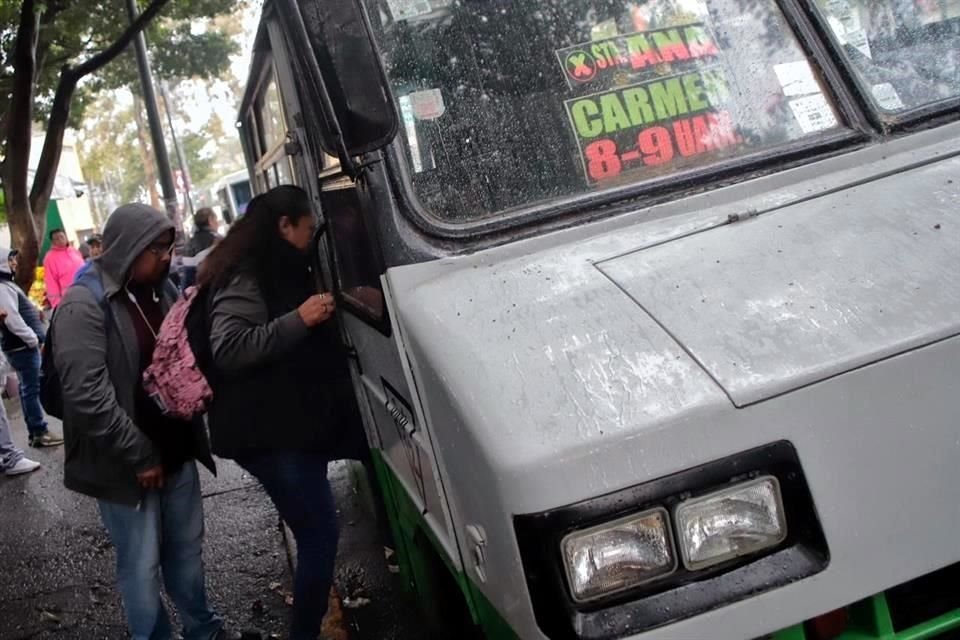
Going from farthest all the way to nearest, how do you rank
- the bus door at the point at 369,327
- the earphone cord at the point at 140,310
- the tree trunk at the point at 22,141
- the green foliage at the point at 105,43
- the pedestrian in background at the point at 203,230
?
the green foliage at the point at 105,43
the tree trunk at the point at 22,141
the pedestrian in background at the point at 203,230
the earphone cord at the point at 140,310
the bus door at the point at 369,327

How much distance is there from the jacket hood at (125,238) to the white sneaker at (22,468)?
16.8ft

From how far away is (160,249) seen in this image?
11.2ft

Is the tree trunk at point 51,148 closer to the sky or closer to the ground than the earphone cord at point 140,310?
closer to the sky

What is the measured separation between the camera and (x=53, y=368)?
328 cm

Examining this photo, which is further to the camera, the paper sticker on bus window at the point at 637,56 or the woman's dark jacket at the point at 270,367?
the woman's dark jacket at the point at 270,367

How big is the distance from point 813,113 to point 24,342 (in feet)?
24.1

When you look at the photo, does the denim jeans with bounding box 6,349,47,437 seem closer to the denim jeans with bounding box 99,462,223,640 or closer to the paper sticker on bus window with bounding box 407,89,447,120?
the denim jeans with bounding box 99,462,223,640

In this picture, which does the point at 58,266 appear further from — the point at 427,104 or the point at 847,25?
the point at 847,25

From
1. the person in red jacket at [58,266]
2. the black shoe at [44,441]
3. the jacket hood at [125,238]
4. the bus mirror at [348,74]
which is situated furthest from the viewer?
the person in red jacket at [58,266]

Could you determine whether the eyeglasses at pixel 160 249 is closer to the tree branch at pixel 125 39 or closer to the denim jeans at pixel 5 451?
the denim jeans at pixel 5 451

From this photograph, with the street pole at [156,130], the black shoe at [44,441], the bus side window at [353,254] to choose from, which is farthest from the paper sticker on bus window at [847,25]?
the street pole at [156,130]

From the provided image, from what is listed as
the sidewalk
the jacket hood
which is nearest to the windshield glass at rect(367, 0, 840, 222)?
the jacket hood

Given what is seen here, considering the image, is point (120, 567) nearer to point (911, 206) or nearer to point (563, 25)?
point (563, 25)

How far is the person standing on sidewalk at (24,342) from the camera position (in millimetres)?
7777
